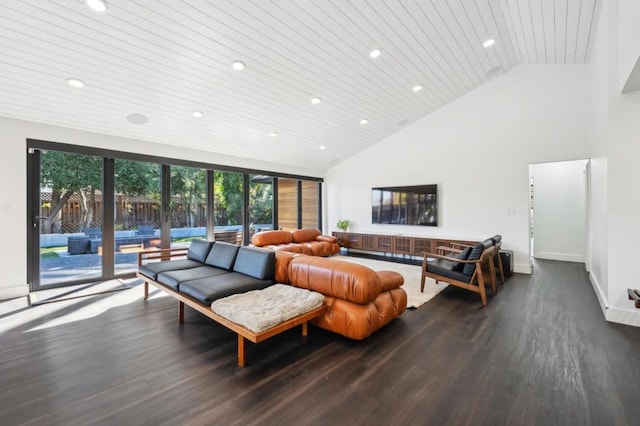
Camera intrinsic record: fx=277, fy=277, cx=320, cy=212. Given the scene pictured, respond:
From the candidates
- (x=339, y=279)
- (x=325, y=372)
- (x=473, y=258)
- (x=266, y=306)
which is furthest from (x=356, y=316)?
(x=473, y=258)

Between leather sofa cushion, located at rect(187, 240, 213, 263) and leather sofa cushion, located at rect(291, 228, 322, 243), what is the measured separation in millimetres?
2931

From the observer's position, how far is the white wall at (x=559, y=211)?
622cm

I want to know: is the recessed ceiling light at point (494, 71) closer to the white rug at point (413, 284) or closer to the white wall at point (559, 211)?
the white wall at point (559, 211)

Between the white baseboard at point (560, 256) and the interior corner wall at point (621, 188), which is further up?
the interior corner wall at point (621, 188)

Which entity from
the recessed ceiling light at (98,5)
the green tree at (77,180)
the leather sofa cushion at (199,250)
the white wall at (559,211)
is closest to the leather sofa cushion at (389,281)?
the leather sofa cushion at (199,250)

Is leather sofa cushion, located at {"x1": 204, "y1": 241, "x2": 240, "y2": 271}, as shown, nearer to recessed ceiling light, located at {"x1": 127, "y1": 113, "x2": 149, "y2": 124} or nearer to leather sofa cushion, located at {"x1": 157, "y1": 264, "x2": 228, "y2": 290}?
leather sofa cushion, located at {"x1": 157, "y1": 264, "x2": 228, "y2": 290}

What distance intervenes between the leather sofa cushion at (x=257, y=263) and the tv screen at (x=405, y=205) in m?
4.36

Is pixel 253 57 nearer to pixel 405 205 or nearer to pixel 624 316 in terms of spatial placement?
pixel 405 205

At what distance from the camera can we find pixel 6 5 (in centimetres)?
234

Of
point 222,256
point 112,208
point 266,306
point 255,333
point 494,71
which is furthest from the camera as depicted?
point 494,71

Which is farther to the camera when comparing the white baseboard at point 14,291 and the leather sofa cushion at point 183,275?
the white baseboard at point 14,291

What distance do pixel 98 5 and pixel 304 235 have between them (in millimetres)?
5511

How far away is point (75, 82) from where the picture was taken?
3.28 m

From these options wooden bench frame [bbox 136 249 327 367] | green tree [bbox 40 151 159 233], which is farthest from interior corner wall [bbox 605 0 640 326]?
green tree [bbox 40 151 159 233]
